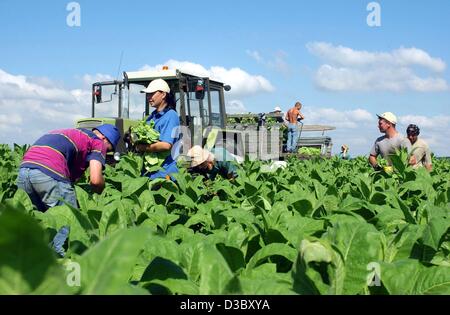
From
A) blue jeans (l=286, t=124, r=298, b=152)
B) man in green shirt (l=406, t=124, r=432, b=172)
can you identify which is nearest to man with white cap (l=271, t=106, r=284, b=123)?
blue jeans (l=286, t=124, r=298, b=152)

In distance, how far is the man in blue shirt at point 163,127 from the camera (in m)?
6.17

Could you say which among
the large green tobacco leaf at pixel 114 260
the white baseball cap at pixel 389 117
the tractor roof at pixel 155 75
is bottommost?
the large green tobacco leaf at pixel 114 260

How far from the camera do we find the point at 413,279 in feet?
5.19

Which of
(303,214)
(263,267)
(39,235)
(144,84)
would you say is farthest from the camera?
(144,84)

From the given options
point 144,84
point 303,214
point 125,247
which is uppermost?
point 144,84

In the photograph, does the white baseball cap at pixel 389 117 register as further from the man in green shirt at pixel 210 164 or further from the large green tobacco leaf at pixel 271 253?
the large green tobacco leaf at pixel 271 253

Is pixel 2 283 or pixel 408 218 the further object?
pixel 408 218

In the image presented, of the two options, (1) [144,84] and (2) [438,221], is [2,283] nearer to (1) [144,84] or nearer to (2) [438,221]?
(2) [438,221]

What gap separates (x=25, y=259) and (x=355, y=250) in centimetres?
103

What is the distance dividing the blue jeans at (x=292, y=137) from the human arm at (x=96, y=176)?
18559 mm

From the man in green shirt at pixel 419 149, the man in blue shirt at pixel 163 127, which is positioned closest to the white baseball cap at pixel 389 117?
the man in green shirt at pixel 419 149
